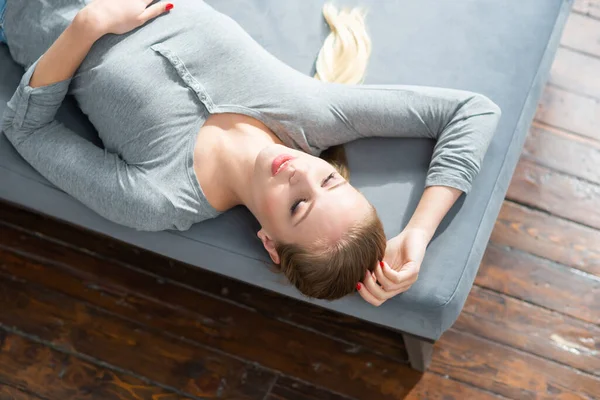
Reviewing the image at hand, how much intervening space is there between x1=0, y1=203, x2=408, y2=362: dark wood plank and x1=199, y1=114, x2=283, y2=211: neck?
1.53 ft

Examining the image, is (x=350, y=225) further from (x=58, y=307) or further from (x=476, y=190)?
(x=58, y=307)

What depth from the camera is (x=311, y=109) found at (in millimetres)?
1511

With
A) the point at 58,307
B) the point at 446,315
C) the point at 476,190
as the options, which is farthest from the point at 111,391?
the point at 476,190

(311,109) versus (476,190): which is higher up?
(311,109)

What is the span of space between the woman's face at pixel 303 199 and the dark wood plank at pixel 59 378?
2.37 feet

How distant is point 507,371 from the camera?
183 centimetres

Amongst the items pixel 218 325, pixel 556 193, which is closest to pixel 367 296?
pixel 218 325

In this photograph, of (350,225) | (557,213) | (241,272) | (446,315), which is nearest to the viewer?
(350,225)

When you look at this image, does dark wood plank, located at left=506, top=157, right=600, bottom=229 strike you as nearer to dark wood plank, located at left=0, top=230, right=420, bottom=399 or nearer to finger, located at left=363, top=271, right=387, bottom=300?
dark wood plank, located at left=0, top=230, right=420, bottom=399

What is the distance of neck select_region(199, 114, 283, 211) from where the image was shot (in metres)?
1.47

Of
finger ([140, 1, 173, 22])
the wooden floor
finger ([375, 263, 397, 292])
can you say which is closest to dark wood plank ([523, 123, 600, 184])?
the wooden floor

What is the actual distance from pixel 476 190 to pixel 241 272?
0.57m

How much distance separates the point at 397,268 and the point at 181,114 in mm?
575

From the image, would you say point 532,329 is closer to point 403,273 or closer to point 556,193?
point 556,193
